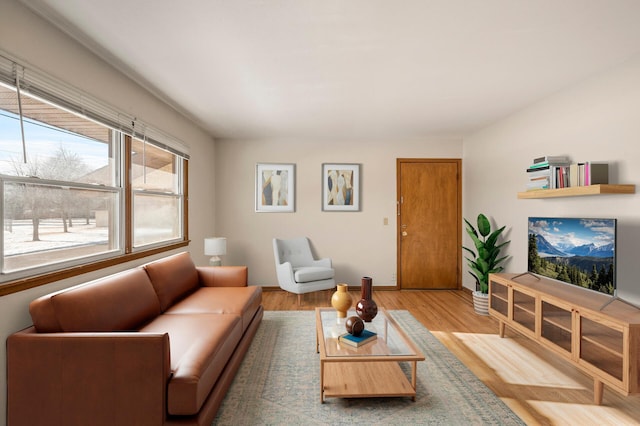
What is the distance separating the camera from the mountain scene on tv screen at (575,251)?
2.43 meters

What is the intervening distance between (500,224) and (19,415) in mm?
4700

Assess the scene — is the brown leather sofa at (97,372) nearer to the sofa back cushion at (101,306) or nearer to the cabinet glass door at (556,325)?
the sofa back cushion at (101,306)

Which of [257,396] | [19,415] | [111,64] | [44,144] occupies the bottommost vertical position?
[257,396]

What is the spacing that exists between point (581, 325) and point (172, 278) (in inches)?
127

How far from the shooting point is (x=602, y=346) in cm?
217

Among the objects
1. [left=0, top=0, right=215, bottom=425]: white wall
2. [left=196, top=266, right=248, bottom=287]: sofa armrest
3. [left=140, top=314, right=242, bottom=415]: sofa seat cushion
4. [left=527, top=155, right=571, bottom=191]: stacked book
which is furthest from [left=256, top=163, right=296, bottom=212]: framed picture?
[left=527, top=155, right=571, bottom=191]: stacked book

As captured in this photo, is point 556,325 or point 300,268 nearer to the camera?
point 556,325

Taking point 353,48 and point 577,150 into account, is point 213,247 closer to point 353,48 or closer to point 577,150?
point 353,48

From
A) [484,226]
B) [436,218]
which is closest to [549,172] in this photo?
[484,226]

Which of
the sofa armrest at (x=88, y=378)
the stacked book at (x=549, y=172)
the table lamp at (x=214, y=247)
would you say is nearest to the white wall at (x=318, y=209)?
the table lamp at (x=214, y=247)

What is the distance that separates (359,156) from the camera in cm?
539

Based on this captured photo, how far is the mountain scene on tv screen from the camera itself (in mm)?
2428

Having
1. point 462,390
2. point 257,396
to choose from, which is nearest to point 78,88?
point 257,396

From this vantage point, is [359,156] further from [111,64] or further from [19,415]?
[19,415]
